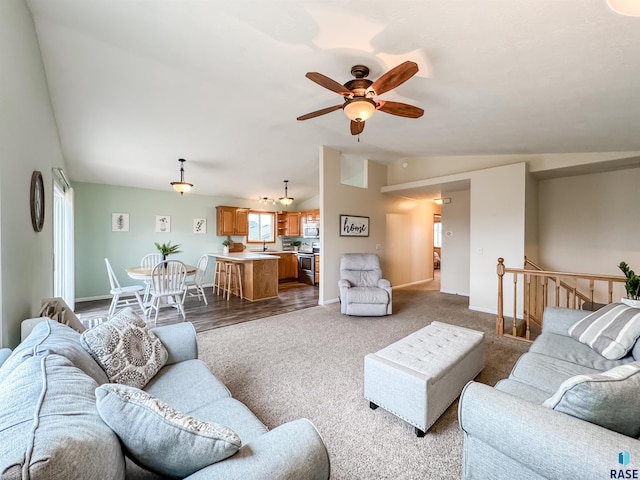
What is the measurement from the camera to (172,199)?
6.46 meters

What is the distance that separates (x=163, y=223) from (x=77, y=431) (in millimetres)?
6576

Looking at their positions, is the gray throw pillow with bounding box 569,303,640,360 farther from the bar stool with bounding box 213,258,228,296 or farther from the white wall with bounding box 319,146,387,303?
the bar stool with bounding box 213,258,228,296

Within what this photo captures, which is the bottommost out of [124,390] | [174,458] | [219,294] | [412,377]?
[219,294]

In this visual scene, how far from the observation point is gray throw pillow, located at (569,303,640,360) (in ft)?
5.87

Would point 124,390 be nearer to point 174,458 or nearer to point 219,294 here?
point 174,458

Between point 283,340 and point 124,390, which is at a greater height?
point 124,390

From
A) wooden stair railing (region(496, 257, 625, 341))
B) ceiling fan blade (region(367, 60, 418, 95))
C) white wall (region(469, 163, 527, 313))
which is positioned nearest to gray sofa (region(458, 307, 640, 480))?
ceiling fan blade (region(367, 60, 418, 95))

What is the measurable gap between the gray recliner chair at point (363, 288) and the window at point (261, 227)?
3982 millimetres

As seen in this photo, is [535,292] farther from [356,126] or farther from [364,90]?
[364,90]

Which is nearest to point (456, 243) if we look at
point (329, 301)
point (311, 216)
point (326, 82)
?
point (329, 301)

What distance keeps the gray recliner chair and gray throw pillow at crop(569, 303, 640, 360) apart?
2.27m

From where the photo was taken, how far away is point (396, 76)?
2.00 m

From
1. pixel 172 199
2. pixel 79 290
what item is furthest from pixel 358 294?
pixel 79 290

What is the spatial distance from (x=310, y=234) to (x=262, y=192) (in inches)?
71.8
